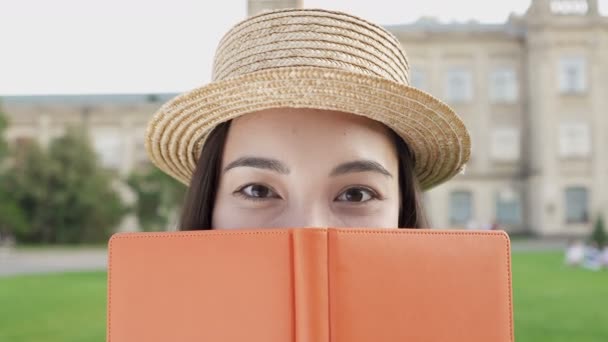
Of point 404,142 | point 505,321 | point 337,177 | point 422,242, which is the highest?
point 404,142

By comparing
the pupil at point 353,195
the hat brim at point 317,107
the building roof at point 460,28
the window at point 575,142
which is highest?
the building roof at point 460,28

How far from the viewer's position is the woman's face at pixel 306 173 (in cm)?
106

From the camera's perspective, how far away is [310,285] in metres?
0.80

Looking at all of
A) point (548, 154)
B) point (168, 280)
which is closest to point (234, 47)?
point (168, 280)

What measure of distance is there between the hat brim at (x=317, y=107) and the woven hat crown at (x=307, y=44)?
0.12 feet

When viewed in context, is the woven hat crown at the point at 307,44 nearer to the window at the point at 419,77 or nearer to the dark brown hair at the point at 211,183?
the dark brown hair at the point at 211,183

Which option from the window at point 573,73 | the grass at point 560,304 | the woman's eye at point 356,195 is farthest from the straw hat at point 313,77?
the window at point 573,73

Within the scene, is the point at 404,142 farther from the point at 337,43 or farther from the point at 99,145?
the point at 99,145

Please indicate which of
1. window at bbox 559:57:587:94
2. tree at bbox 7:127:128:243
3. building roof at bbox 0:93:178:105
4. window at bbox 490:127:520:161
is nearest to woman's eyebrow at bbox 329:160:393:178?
tree at bbox 7:127:128:243

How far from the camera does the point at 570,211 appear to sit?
17703 mm

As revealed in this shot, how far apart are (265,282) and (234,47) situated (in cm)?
49

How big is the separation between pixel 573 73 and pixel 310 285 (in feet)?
63.4

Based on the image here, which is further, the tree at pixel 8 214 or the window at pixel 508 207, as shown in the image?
the window at pixel 508 207

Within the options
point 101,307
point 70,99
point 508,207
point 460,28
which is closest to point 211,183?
point 101,307
